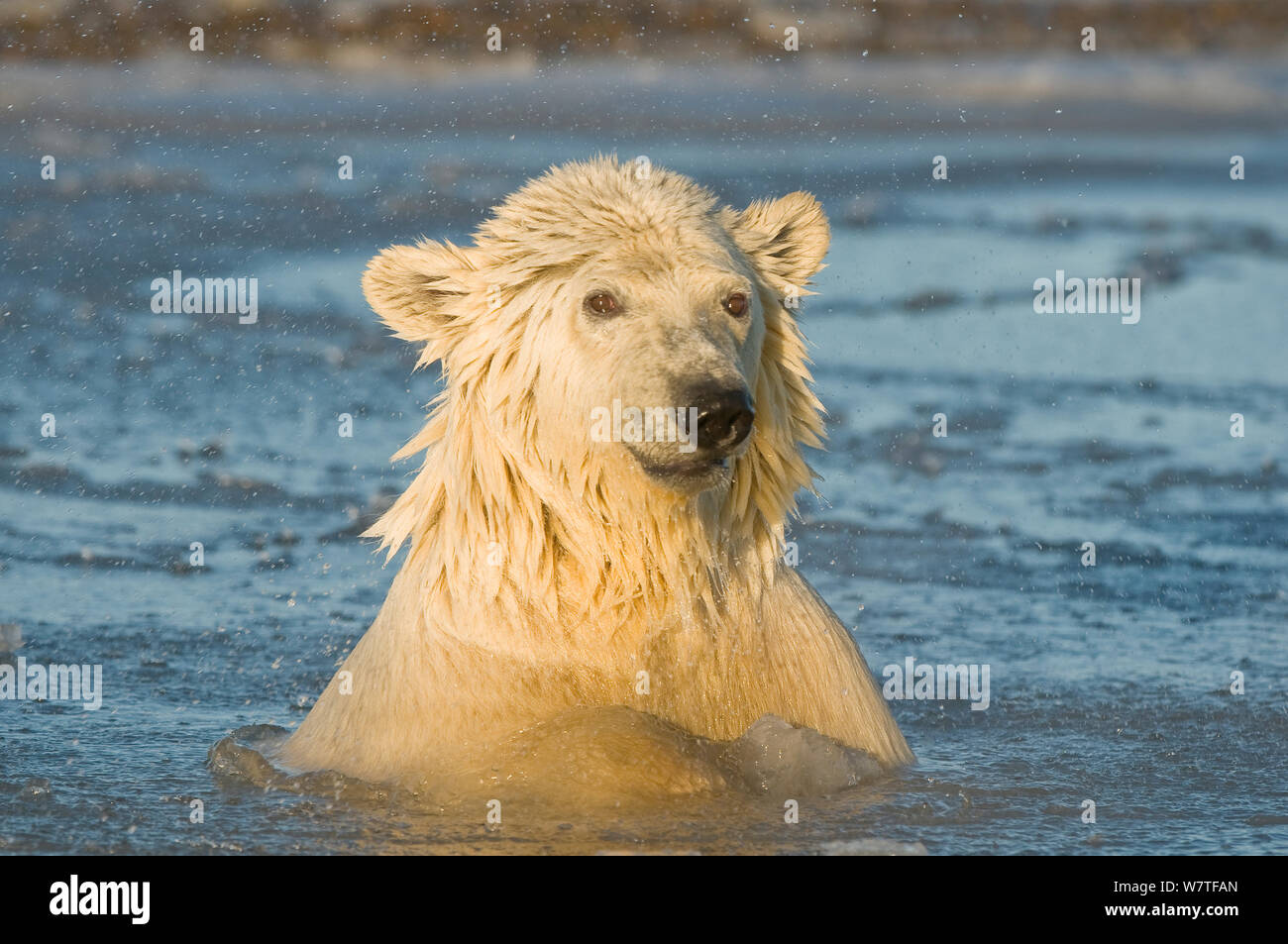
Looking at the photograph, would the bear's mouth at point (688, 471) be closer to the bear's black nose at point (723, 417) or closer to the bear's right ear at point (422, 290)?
the bear's black nose at point (723, 417)

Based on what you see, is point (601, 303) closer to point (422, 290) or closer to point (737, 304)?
point (737, 304)

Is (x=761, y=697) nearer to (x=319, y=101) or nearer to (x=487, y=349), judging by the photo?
(x=487, y=349)

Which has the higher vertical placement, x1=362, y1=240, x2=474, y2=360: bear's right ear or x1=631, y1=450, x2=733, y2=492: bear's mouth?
x1=362, y1=240, x2=474, y2=360: bear's right ear

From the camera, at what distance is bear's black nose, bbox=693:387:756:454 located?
15.4ft

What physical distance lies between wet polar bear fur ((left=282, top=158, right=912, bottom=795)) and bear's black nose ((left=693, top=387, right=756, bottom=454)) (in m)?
0.19

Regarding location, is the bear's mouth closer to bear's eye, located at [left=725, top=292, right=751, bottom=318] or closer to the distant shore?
bear's eye, located at [left=725, top=292, right=751, bottom=318]

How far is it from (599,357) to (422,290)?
26.0 inches

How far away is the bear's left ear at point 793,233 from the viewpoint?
5574 millimetres

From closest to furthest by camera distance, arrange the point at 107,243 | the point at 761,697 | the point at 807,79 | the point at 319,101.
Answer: the point at 761,697 < the point at 107,243 < the point at 319,101 < the point at 807,79

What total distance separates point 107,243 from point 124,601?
6.73 meters

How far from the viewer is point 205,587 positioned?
8031 mm

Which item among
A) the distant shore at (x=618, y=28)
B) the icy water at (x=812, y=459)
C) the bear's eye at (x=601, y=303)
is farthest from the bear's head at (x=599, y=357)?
the distant shore at (x=618, y=28)

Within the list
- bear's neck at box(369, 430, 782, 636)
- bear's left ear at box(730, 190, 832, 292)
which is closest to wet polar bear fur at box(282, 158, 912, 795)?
bear's neck at box(369, 430, 782, 636)

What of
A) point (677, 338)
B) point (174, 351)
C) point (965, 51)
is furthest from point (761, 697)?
point (965, 51)
